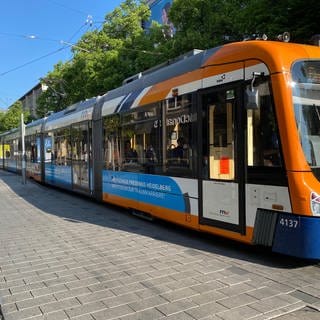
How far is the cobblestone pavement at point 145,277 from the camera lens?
4.74m

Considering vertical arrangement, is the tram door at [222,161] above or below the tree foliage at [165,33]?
below

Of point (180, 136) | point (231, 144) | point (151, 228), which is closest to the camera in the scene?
point (231, 144)

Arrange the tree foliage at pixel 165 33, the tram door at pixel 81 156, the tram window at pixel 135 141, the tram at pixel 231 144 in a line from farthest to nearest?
the tram door at pixel 81 156
the tree foliage at pixel 165 33
the tram window at pixel 135 141
the tram at pixel 231 144

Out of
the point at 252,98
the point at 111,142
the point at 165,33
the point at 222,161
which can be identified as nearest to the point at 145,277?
the point at 222,161

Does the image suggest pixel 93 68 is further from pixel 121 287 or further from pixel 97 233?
pixel 121 287

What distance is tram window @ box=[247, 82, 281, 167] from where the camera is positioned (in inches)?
245

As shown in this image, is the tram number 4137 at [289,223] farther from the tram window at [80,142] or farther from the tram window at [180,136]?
the tram window at [80,142]

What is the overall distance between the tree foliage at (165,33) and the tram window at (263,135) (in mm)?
6947

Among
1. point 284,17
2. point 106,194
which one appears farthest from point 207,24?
point 106,194

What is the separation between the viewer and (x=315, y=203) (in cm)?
582

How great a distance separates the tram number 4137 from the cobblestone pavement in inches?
23.4

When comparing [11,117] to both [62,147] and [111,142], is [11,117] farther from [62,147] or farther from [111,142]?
[111,142]

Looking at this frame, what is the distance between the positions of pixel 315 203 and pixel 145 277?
234 cm

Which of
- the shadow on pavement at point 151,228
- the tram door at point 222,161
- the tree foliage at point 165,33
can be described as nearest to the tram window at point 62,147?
the shadow on pavement at point 151,228
